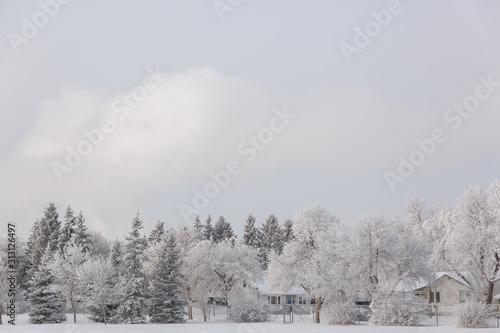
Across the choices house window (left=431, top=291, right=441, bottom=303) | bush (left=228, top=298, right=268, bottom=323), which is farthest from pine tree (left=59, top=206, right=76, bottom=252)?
house window (left=431, top=291, right=441, bottom=303)

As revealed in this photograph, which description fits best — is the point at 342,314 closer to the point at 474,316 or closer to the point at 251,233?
the point at 474,316

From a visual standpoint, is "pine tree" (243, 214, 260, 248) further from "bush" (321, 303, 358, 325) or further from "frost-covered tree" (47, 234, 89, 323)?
"bush" (321, 303, 358, 325)

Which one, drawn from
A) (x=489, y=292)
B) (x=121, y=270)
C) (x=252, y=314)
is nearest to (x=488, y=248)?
(x=489, y=292)

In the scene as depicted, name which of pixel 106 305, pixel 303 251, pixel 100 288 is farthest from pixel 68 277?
pixel 303 251

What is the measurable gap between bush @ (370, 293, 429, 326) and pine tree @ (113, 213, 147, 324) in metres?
22.4

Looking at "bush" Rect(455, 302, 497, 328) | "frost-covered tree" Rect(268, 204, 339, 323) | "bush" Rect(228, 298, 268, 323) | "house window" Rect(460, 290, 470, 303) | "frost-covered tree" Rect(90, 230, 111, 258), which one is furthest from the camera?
"frost-covered tree" Rect(90, 230, 111, 258)

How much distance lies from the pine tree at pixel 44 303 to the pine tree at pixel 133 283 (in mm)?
6168

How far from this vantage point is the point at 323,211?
197 feet

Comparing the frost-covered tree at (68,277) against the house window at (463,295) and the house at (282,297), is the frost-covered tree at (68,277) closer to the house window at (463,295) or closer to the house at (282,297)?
the house at (282,297)

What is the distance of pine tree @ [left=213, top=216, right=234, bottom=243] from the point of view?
113m

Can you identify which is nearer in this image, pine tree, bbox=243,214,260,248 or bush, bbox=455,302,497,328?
bush, bbox=455,302,497,328

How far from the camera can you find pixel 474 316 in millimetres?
38375

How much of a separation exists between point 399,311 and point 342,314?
514 cm

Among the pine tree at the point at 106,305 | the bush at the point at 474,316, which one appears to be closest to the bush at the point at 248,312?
the pine tree at the point at 106,305
